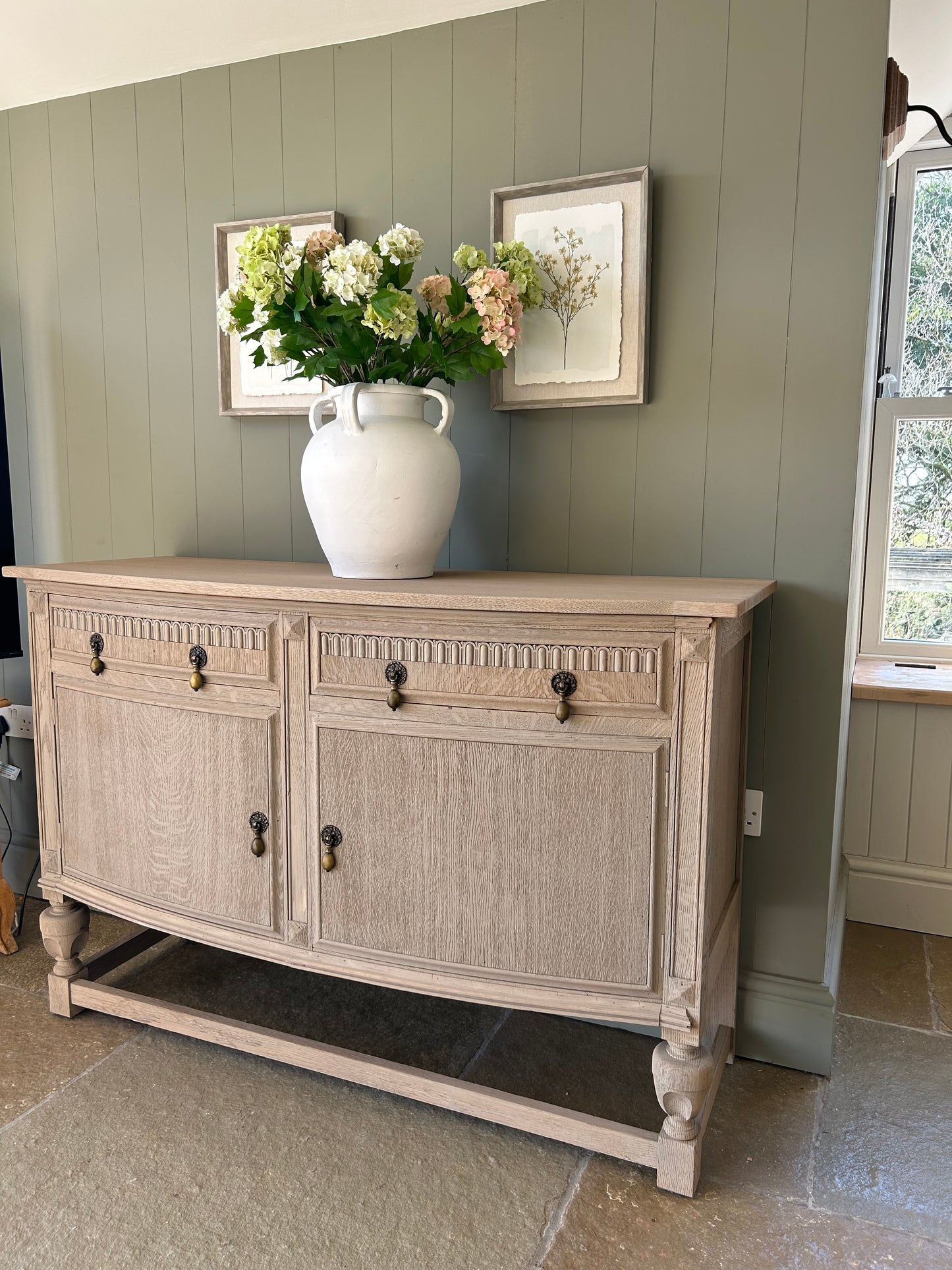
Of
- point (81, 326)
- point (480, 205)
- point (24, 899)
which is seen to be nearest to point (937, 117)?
point (480, 205)

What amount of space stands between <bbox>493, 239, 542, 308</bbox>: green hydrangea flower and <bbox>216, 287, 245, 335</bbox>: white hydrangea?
19.2 inches

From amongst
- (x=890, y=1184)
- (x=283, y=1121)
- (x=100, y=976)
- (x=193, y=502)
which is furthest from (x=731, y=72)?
(x=100, y=976)

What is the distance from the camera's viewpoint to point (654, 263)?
1.80 metres

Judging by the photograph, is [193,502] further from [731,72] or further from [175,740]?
[731,72]

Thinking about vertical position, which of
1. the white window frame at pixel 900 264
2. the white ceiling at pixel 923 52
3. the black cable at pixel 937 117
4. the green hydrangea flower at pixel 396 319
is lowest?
the green hydrangea flower at pixel 396 319

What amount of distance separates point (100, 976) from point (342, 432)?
1347mm

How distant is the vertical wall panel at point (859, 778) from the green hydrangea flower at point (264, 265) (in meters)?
1.71

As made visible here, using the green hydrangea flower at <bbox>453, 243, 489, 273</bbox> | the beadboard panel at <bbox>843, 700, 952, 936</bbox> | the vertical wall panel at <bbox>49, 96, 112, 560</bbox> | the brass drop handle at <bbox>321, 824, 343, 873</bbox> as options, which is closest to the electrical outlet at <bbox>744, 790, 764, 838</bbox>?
the beadboard panel at <bbox>843, 700, 952, 936</bbox>

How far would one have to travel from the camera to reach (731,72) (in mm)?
1698

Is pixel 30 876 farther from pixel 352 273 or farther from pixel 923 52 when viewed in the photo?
pixel 923 52

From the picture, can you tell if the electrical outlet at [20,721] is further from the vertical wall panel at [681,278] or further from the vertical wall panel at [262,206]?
the vertical wall panel at [681,278]

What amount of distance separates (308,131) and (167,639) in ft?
3.89

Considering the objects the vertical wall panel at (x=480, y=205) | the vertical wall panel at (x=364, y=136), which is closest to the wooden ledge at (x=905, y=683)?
the vertical wall panel at (x=480, y=205)

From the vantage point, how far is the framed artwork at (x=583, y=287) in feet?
5.83
